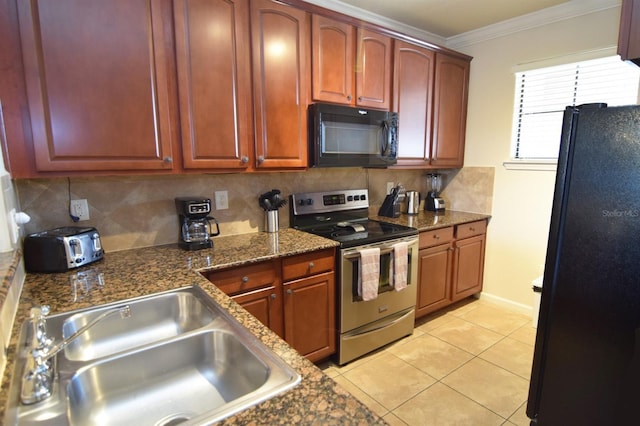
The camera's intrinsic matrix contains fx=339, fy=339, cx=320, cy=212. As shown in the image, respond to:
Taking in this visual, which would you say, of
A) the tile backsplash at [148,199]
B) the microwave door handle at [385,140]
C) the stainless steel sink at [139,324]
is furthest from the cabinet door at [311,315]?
the microwave door handle at [385,140]

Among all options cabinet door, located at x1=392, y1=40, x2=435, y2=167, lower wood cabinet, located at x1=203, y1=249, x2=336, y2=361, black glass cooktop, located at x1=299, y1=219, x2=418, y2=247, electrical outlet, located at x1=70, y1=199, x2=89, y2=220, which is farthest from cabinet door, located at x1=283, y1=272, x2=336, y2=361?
cabinet door, located at x1=392, y1=40, x2=435, y2=167

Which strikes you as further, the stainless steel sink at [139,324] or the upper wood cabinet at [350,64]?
the upper wood cabinet at [350,64]

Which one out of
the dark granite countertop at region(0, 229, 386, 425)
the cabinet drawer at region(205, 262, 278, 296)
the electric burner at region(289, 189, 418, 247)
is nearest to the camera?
the dark granite countertop at region(0, 229, 386, 425)

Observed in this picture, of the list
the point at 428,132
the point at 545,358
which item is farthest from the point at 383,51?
the point at 545,358

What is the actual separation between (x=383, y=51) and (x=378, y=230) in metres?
1.33

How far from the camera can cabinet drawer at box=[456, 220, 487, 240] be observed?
298 cm

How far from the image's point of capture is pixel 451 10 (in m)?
2.69

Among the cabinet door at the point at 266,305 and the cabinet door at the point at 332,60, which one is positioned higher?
the cabinet door at the point at 332,60

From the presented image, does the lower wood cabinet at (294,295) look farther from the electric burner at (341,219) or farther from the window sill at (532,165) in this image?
the window sill at (532,165)

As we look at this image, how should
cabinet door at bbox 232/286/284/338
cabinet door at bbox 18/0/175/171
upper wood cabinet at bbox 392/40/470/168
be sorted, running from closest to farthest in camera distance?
cabinet door at bbox 18/0/175/171
cabinet door at bbox 232/286/284/338
upper wood cabinet at bbox 392/40/470/168

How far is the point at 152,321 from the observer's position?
129cm

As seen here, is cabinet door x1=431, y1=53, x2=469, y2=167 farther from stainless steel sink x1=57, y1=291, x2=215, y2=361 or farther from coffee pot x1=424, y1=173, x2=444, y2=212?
stainless steel sink x1=57, y1=291, x2=215, y2=361

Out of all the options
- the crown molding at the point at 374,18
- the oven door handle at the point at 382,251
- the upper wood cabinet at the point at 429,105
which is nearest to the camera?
the oven door handle at the point at 382,251

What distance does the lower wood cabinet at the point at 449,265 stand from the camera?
8.99 ft
